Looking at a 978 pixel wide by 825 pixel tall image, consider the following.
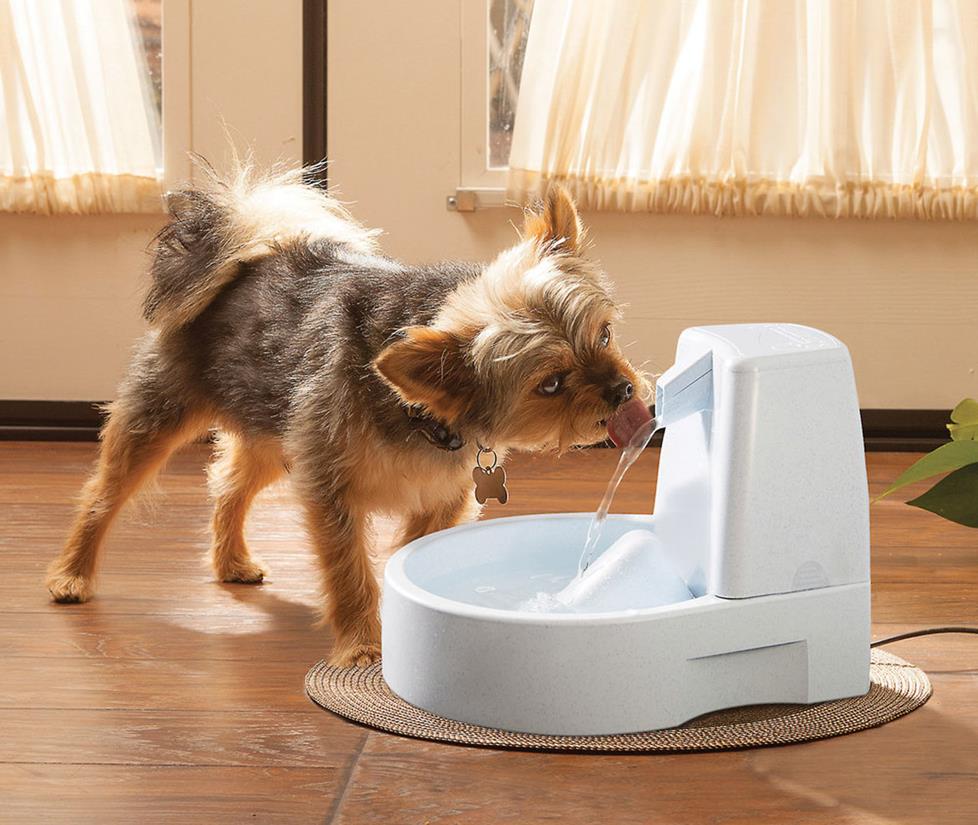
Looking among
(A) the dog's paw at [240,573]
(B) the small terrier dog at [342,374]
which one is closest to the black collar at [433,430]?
(B) the small terrier dog at [342,374]

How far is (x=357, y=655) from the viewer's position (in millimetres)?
1852

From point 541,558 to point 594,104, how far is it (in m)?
1.84

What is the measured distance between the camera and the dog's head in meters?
1.66

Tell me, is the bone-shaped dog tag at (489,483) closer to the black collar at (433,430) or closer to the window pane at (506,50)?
the black collar at (433,430)

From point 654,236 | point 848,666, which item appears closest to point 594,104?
point 654,236

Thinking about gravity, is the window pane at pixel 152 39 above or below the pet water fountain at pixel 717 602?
above

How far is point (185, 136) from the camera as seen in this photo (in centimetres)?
356

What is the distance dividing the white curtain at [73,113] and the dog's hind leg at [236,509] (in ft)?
4.83

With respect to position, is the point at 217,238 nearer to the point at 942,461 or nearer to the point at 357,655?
the point at 357,655

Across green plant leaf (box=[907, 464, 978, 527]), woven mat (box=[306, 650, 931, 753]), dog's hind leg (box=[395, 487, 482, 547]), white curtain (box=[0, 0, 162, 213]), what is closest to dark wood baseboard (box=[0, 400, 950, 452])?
white curtain (box=[0, 0, 162, 213])

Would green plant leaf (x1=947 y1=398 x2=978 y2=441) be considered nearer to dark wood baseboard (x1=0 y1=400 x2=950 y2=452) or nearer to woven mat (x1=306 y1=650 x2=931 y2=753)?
woven mat (x1=306 y1=650 x2=931 y2=753)

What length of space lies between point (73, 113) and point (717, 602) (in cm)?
264

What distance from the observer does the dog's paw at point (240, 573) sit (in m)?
2.32

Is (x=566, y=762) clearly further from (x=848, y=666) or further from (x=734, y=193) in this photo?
(x=734, y=193)
